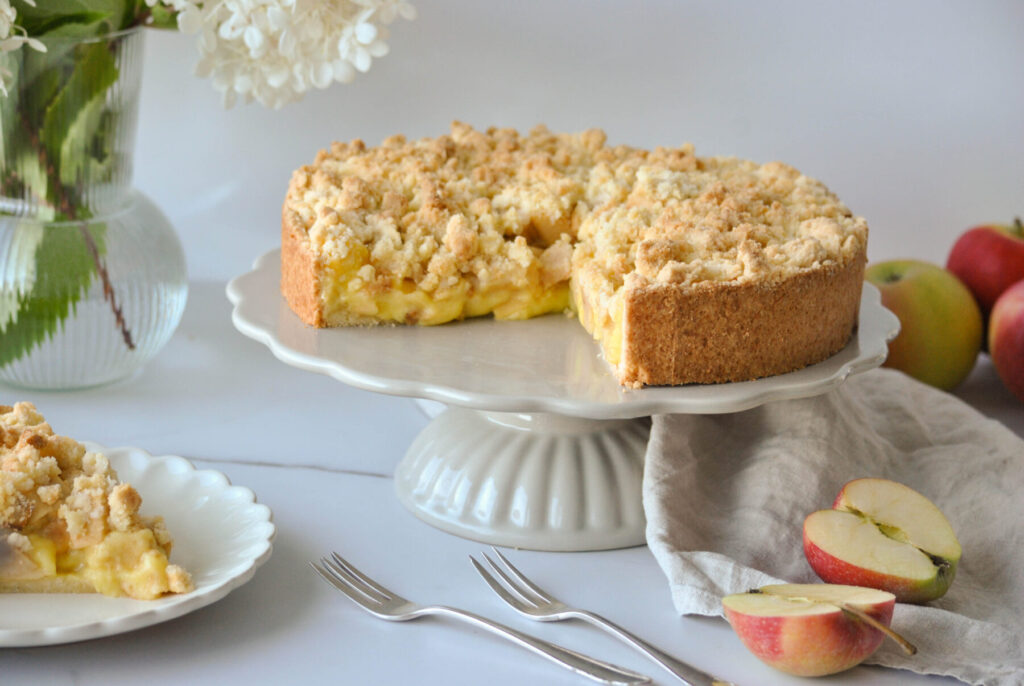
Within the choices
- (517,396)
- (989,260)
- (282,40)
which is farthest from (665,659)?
(989,260)

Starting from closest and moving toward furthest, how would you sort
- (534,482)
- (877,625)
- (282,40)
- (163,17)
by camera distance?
(877,625), (534,482), (282,40), (163,17)

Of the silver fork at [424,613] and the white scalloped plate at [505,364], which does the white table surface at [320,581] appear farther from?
the white scalloped plate at [505,364]

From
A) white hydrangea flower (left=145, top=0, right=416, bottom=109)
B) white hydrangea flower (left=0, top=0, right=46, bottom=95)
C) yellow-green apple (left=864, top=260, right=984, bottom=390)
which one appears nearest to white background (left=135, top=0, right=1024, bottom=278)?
yellow-green apple (left=864, top=260, right=984, bottom=390)

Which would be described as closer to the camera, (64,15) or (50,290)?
(64,15)

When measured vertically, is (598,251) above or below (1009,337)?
above

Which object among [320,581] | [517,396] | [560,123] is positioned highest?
[560,123]

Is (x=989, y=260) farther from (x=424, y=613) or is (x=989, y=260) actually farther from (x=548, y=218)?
(x=424, y=613)
